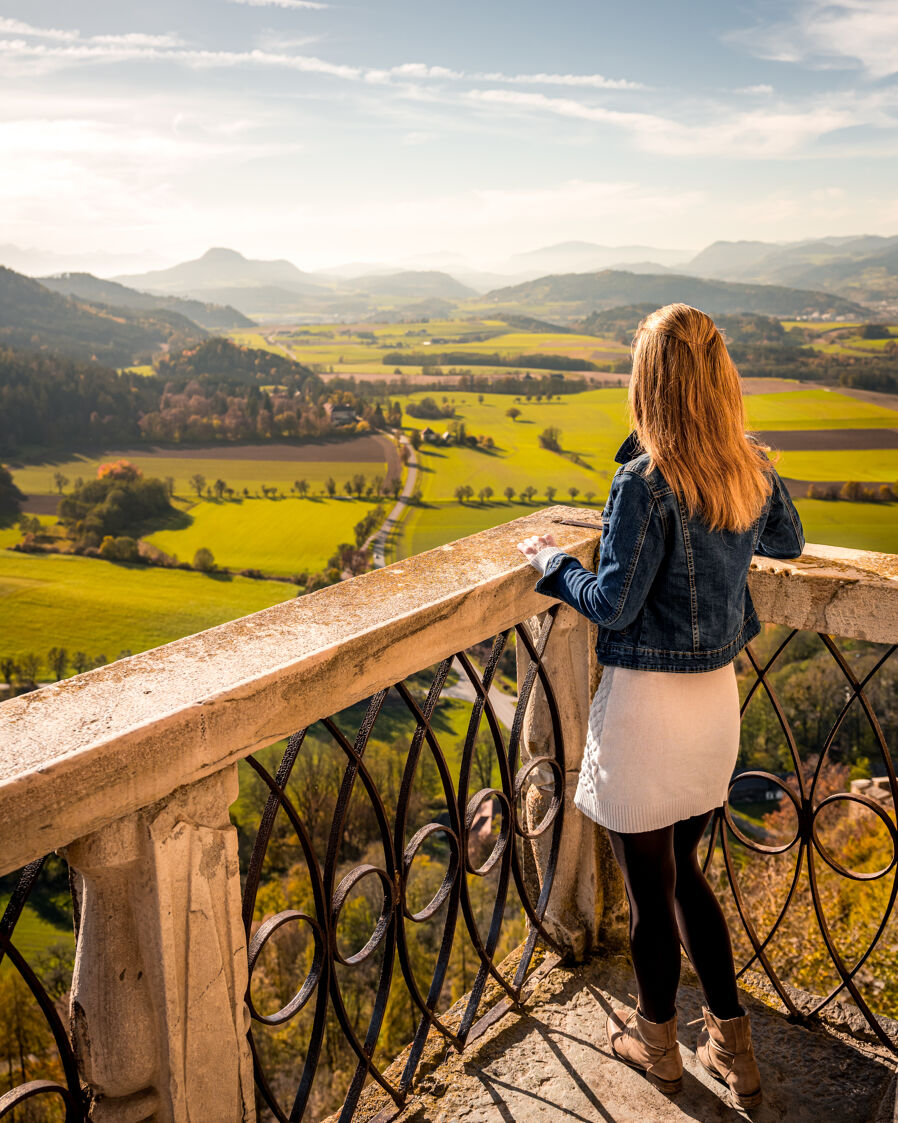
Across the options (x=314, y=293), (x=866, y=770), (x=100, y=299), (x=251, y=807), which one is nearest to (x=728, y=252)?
(x=314, y=293)

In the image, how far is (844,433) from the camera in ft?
169

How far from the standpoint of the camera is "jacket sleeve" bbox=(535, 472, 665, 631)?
5.14ft

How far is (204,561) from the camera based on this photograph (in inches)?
2274

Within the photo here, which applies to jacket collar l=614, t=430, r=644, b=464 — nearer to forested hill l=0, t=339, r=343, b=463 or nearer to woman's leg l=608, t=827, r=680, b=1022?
woman's leg l=608, t=827, r=680, b=1022

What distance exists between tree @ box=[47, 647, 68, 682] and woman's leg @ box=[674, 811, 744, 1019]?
49805 millimetres

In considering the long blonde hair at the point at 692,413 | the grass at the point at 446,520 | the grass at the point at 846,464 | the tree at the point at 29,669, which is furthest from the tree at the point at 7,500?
the long blonde hair at the point at 692,413

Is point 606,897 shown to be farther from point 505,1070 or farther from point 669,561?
point 669,561

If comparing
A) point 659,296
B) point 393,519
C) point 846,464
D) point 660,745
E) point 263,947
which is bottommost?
point 393,519

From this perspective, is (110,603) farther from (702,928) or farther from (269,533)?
(702,928)

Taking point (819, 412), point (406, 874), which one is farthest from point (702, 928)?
point (819, 412)

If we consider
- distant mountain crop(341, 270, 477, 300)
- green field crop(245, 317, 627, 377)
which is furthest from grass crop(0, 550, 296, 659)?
distant mountain crop(341, 270, 477, 300)

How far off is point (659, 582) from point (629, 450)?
0.29 m

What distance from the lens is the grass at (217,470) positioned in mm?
65688

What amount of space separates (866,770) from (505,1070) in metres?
39.5
